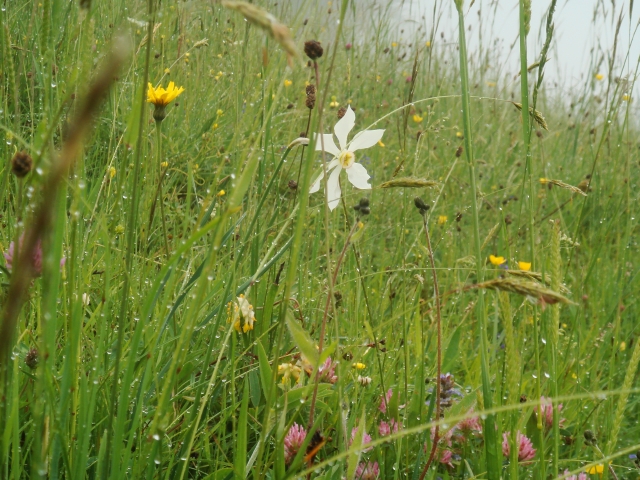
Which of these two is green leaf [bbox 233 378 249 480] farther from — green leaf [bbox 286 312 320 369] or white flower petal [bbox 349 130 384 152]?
white flower petal [bbox 349 130 384 152]

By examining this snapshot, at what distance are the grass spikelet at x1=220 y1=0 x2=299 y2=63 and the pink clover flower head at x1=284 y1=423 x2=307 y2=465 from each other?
2.33 feet

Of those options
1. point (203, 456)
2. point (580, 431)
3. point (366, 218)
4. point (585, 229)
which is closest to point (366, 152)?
point (366, 218)

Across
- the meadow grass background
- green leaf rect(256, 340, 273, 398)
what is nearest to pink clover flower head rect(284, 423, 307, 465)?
the meadow grass background

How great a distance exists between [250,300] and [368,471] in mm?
430

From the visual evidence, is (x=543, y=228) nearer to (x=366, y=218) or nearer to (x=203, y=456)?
(x=366, y=218)

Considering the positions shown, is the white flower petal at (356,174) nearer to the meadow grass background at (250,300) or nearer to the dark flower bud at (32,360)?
the meadow grass background at (250,300)

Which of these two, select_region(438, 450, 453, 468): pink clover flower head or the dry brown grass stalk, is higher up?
the dry brown grass stalk

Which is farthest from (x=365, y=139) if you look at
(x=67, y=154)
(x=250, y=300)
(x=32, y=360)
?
(x=67, y=154)

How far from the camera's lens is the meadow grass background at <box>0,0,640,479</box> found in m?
0.57

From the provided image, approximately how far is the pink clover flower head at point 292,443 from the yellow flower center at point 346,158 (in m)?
0.41

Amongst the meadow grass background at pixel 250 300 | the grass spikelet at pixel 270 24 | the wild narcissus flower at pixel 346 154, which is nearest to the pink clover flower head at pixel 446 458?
the meadow grass background at pixel 250 300

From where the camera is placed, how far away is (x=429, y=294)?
71.8 inches

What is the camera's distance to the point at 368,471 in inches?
35.9

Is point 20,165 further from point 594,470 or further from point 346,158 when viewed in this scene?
point 594,470
